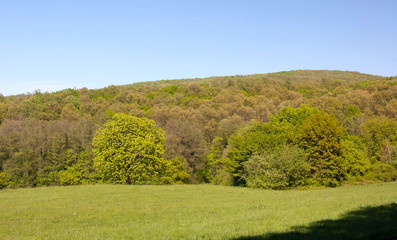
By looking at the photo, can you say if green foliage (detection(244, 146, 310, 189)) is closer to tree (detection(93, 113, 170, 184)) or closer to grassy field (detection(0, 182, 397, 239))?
tree (detection(93, 113, 170, 184))

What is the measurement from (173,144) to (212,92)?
69339 millimetres

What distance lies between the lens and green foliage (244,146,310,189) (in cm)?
4353

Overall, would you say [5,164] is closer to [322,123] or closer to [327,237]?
[322,123]

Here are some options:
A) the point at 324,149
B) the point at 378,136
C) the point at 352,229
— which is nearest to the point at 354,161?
the point at 324,149

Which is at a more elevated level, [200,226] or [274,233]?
[274,233]

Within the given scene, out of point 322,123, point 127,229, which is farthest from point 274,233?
point 322,123

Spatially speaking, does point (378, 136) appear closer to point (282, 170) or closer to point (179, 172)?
point (282, 170)

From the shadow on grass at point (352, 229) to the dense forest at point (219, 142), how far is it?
101 ft

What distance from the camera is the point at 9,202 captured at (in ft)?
98.7

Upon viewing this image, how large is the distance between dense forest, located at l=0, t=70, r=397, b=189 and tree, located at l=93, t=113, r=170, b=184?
30cm

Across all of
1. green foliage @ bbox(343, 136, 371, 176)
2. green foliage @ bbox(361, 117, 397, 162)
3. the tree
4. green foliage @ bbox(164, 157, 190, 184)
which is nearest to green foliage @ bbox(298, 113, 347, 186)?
green foliage @ bbox(343, 136, 371, 176)

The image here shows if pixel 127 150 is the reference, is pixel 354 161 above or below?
below

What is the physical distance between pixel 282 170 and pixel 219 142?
34954 mm

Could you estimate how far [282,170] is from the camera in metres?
43.8
